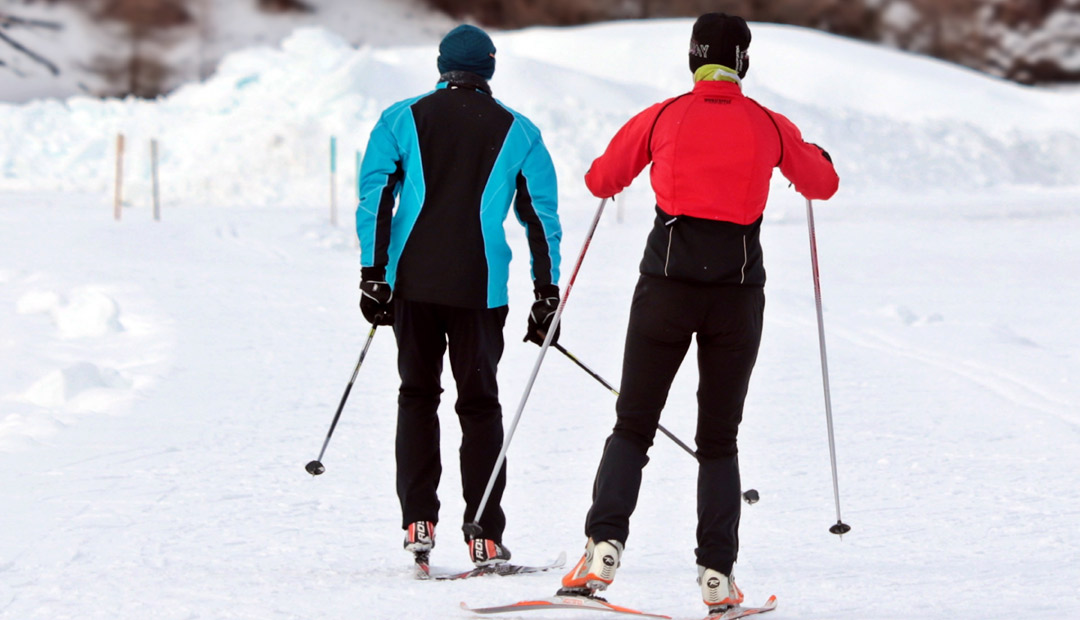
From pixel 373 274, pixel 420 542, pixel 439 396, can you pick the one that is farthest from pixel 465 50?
pixel 420 542

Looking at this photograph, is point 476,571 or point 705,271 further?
point 476,571

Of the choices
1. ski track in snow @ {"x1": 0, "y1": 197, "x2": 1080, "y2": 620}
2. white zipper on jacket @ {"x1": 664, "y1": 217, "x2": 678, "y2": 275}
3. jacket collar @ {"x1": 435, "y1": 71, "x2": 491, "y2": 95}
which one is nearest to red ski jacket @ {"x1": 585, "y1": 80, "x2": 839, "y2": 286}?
white zipper on jacket @ {"x1": 664, "y1": 217, "x2": 678, "y2": 275}

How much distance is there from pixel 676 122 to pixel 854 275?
35.9 ft

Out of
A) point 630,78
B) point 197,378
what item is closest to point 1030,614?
point 197,378

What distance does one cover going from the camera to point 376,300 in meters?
3.45

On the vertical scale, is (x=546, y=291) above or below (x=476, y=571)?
above

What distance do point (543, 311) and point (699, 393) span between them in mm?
Answer: 548

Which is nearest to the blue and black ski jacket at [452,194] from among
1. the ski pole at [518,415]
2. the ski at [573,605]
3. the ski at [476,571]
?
the ski pole at [518,415]

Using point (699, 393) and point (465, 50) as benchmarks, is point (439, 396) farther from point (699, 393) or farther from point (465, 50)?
point (465, 50)

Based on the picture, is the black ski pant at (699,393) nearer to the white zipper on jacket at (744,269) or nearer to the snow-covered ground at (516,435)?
the white zipper on jacket at (744,269)

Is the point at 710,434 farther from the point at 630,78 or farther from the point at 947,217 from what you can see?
the point at 630,78

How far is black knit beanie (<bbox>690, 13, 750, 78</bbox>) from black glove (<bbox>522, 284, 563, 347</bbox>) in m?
0.79

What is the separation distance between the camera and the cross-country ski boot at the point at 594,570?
296 centimetres

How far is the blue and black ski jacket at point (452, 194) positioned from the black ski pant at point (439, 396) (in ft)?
0.28
